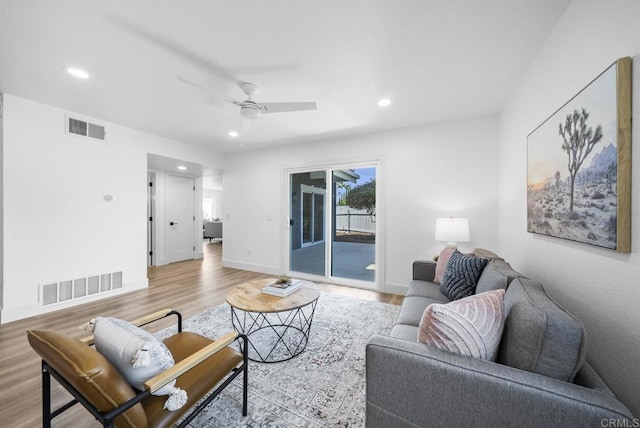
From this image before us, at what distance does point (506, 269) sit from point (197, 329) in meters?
2.91

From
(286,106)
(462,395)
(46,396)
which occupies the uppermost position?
(286,106)

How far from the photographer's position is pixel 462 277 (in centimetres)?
208

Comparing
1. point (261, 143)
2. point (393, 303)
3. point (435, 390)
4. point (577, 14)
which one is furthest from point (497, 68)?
point (261, 143)

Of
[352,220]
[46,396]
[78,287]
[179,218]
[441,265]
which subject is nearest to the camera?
[46,396]

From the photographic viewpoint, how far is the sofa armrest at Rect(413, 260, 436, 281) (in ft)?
8.87

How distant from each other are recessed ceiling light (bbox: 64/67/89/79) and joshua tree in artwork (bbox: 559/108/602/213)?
12.4 feet

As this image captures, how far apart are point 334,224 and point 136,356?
3.51 metres

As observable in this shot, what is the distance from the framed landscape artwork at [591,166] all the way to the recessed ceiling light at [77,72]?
147 inches

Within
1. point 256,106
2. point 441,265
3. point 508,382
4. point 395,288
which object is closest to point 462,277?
point 441,265

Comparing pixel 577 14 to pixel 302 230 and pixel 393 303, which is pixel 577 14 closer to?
pixel 393 303

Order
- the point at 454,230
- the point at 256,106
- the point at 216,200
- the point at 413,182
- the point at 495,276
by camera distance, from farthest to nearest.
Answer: the point at 216,200 < the point at 413,182 < the point at 454,230 < the point at 256,106 < the point at 495,276

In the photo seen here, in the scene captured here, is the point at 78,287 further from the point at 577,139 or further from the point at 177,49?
the point at 577,139

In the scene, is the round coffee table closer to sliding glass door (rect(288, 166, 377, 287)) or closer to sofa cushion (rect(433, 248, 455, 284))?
sofa cushion (rect(433, 248, 455, 284))

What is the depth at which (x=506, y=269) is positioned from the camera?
1.80 metres
